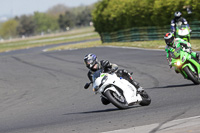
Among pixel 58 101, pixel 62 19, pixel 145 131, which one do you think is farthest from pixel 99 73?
pixel 62 19

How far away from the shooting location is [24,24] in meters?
156

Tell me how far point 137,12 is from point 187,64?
23.4 meters

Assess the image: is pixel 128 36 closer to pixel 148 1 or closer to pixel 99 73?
pixel 148 1

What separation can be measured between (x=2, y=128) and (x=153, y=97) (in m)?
3.92

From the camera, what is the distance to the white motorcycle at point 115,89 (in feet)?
28.3

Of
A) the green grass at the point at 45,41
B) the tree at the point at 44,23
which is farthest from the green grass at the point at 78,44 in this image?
the tree at the point at 44,23

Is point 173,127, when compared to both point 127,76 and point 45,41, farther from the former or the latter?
point 45,41

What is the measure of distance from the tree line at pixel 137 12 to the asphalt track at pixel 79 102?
8.26 metres

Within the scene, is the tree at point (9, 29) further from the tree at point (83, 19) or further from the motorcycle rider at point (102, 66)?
the motorcycle rider at point (102, 66)

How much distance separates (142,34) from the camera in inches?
1314

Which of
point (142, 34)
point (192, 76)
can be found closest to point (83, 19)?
point (142, 34)

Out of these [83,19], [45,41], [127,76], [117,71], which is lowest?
[45,41]

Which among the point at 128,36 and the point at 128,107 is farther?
the point at 128,36

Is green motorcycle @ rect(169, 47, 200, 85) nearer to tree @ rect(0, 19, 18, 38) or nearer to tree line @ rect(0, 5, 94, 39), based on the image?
tree line @ rect(0, 5, 94, 39)
